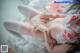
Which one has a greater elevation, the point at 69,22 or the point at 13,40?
the point at 69,22

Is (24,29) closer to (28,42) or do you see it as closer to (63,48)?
(28,42)

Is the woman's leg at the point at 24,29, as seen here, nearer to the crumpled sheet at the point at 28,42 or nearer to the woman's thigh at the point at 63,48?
the crumpled sheet at the point at 28,42

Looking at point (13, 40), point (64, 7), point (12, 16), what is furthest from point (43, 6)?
point (13, 40)

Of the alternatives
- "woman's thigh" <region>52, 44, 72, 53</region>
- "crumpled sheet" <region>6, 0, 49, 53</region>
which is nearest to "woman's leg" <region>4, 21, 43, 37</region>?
"crumpled sheet" <region>6, 0, 49, 53</region>

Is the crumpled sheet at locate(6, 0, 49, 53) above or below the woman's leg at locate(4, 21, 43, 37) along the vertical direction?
below

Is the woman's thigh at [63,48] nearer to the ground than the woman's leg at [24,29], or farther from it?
nearer to the ground

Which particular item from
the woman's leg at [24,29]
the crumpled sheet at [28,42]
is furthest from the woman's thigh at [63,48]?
the woman's leg at [24,29]

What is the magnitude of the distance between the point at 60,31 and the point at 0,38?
663 millimetres

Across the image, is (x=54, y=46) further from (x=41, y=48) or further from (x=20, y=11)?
(x=20, y=11)

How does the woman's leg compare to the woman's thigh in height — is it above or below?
above

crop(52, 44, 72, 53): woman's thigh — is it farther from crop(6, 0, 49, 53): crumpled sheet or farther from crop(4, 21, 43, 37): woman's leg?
crop(4, 21, 43, 37): woman's leg

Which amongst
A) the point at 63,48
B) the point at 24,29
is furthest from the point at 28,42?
the point at 63,48

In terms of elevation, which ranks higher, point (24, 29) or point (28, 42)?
point (24, 29)

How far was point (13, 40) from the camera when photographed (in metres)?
1.89
